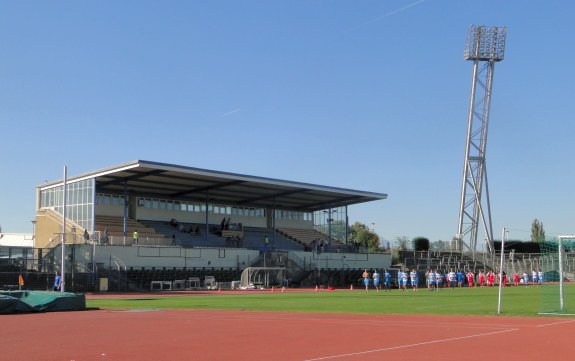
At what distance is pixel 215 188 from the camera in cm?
7344

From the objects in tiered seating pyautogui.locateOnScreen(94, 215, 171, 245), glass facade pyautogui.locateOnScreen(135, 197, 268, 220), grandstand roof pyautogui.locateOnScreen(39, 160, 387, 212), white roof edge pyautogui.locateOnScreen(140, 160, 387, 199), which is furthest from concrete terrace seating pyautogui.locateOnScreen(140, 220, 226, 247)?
white roof edge pyautogui.locateOnScreen(140, 160, 387, 199)

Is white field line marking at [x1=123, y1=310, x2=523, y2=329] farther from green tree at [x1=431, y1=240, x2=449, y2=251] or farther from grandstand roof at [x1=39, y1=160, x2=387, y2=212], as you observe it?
green tree at [x1=431, y1=240, x2=449, y2=251]

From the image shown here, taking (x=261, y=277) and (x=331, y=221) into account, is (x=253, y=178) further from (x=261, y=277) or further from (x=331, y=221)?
(x=331, y=221)

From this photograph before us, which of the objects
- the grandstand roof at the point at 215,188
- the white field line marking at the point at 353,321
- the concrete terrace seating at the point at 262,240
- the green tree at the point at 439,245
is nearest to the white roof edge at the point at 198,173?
the grandstand roof at the point at 215,188

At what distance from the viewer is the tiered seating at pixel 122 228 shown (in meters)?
64.3

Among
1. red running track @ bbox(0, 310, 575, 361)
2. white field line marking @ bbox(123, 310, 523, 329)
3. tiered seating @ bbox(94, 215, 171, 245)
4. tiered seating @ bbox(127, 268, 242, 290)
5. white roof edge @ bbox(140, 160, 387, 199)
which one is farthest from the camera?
tiered seating @ bbox(94, 215, 171, 245)

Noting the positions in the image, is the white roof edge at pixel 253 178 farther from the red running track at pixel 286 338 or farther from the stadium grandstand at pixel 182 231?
the red running track at pixel 286 338

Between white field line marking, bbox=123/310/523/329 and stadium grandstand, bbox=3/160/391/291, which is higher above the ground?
stadium grandstand, bbox=3/160/391/291

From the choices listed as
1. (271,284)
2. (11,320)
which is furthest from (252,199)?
(11,320)

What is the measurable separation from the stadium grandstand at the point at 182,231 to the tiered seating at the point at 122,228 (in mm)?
104

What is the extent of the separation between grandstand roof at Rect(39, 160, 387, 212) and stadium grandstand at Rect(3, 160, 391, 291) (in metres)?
0.11

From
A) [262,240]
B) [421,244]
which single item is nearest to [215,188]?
[262,240]

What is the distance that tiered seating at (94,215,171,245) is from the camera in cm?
6431

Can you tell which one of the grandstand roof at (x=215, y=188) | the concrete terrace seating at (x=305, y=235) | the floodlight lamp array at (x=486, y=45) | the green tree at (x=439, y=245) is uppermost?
the floodlight lamp array at (x=486, y=45)
